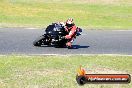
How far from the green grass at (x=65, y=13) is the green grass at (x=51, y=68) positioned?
13555 millimetres

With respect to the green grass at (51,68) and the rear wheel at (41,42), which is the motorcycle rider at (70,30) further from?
the green grass at (51,68)

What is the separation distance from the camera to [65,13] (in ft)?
124

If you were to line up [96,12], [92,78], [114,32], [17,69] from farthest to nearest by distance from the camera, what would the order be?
[96,12]
[114,32]
[17,69]
[92,78]

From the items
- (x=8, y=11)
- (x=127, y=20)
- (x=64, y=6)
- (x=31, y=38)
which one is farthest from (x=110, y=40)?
(x=64, y=6)

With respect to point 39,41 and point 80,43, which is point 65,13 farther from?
point 39,41

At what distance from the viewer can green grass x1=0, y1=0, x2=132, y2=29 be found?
31752mm

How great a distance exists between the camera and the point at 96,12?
1572 inches

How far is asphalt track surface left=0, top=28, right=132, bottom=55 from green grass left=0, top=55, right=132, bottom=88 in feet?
6.56

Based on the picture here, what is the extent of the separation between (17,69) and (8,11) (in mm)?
23362

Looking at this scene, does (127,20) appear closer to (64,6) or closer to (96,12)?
(96,12)

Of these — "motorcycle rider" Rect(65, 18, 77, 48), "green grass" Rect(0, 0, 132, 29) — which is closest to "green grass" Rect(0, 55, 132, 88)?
"motorcycle rider" Rect(65, 18, 77, 48)

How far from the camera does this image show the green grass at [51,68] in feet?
37.7

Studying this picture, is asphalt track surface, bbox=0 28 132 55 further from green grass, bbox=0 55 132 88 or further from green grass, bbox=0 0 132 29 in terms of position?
green grass, bbox=0 0 132 29

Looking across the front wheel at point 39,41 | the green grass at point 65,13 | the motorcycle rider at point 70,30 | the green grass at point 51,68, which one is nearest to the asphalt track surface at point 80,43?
the front wheel at point 39,41
